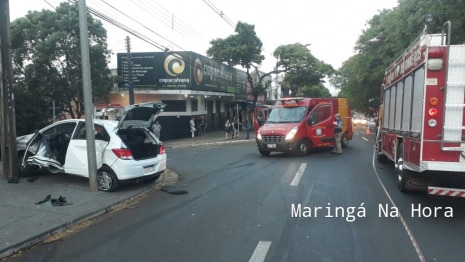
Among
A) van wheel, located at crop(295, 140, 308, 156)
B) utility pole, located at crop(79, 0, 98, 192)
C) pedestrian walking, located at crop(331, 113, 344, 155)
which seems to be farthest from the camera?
pedestrian walking, located at crop(331, 113, 344, 155)

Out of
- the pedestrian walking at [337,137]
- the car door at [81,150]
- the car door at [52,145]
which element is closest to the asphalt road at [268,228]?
the car door at [81,150]

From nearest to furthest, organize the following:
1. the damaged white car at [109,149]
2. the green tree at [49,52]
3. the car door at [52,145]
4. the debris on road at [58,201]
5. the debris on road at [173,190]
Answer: the debris on road at [58,201]
the damaged white car at [109,149]
the debris on road at [173,190]
the car door at [52,145]
the green tree at [49,52]

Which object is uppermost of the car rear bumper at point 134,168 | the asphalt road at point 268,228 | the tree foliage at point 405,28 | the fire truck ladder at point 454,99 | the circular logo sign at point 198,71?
the tree foliage at point 405,28

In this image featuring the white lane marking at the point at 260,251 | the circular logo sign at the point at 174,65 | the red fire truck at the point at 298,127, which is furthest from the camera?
the circular logo sign at the point at 174,65

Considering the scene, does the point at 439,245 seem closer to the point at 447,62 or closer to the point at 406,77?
the point at 447,62

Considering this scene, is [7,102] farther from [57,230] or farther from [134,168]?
[57,230]

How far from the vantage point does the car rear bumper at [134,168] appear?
8.18 m

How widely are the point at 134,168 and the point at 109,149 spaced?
72 cm

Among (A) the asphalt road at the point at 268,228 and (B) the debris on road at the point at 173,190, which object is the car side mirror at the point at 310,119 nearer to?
(A) the asphalt road at the point at 268,228

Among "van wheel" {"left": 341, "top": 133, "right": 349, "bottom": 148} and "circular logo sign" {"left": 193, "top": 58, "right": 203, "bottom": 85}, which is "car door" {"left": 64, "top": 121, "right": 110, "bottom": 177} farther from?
"circular logo sign" {"left": 193, "top": 58, "right": 203, "bottom": 85}

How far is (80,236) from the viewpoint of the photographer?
5.70 m

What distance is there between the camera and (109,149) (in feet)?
27.3

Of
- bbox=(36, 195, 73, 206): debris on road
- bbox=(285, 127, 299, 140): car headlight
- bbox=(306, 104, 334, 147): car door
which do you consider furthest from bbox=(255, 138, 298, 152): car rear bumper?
bbox=(36, 195, 73, 206): debris on road

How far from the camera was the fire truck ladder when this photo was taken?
6.02 m
